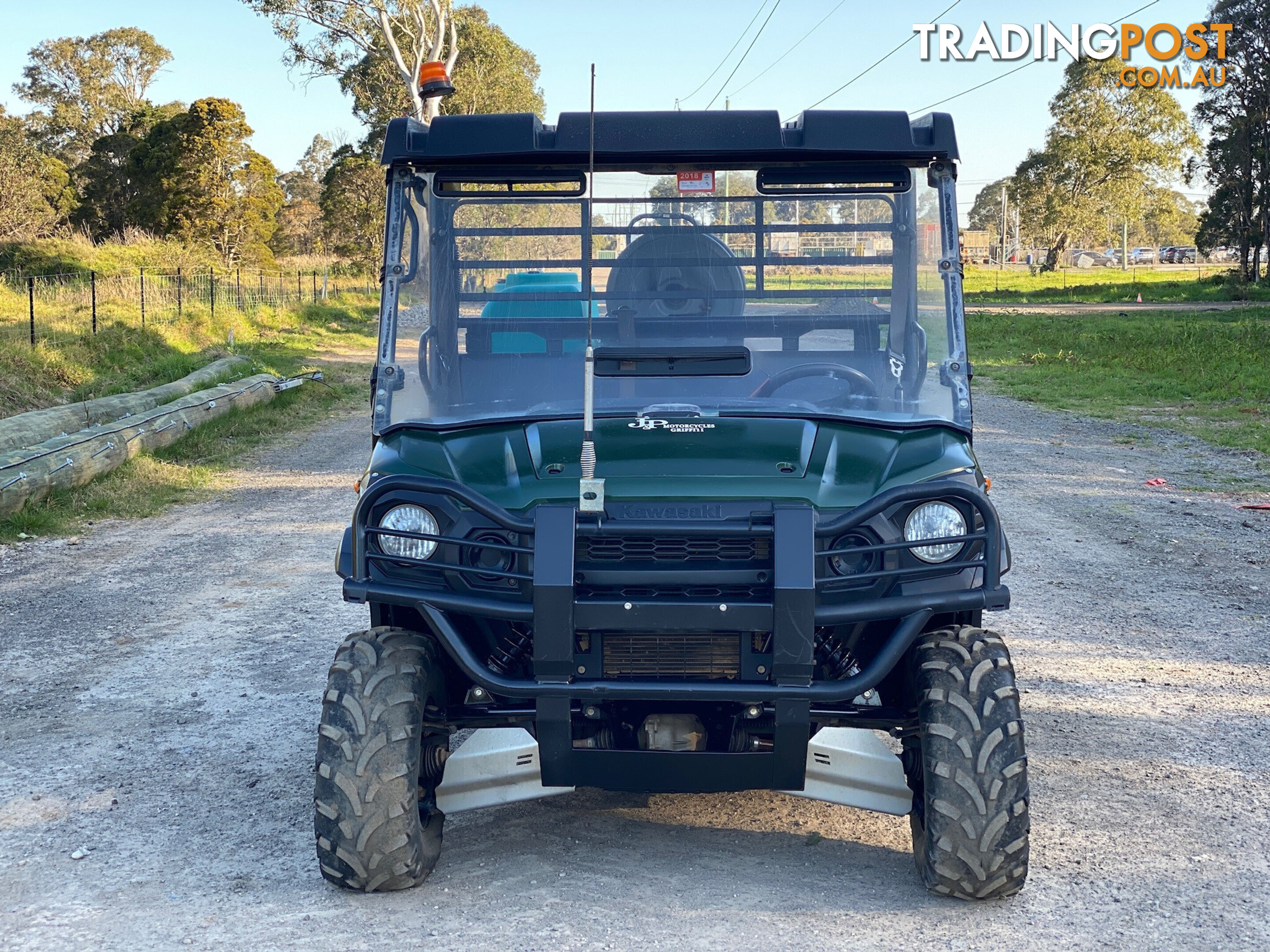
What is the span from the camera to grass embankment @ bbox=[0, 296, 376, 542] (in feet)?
34.2

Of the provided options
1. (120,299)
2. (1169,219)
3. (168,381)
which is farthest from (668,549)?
(1169,219)

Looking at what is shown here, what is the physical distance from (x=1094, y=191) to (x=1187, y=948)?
6985 centimetres

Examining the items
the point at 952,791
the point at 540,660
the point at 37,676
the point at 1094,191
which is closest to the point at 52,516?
the point at 37,676

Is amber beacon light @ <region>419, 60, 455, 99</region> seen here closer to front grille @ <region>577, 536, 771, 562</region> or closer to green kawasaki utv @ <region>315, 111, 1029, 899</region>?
green kawasaki utv @ <region>315, 111, 1029, 899</region>

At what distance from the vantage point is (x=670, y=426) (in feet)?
12.7

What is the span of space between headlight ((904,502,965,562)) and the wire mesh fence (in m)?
15.8

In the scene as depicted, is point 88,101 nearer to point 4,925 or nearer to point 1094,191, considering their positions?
point 1094,191

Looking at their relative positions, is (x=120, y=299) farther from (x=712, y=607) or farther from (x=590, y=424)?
(x=712, y=607)

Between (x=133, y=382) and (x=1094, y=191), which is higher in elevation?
(x=1094, y=191)

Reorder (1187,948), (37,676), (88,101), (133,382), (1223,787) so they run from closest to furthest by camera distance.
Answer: (1187,948)
(1223,787)
(37,676)
(133,382)
(88,101)

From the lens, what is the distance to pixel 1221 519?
9625mm

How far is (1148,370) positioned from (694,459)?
19.7 m

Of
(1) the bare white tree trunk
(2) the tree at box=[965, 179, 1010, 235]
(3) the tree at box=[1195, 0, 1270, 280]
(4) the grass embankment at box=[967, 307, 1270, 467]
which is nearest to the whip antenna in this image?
(4) the grass embankment at box=[967, 307, 1270, 467]

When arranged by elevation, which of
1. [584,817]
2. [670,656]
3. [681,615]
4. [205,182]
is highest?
[205,182]
